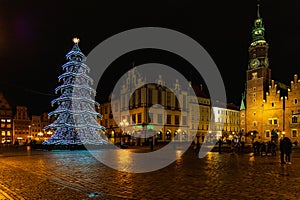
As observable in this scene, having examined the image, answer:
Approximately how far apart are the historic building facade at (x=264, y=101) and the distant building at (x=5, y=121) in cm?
6499

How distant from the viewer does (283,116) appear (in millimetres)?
66938

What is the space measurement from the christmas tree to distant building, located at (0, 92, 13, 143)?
57272mm

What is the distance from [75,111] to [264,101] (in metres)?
51.0

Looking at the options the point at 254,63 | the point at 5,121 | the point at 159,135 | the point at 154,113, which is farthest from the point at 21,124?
the point at 254,63

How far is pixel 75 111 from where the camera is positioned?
3578 cm

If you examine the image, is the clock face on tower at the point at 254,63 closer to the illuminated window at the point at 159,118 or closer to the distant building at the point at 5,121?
the illuminated window at the point at 159,118

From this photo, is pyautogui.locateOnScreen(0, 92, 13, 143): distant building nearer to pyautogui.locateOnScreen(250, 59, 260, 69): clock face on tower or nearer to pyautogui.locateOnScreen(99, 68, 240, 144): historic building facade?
pyautogui.locateOnScreen(99, 68, 240, 144): historic building facade

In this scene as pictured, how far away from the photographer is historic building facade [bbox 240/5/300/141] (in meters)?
64.8

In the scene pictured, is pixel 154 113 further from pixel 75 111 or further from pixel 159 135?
pixel 75 111

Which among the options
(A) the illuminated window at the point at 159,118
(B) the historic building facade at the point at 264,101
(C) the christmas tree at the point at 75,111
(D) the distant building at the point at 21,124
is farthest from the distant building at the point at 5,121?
(B) the historic building facade at the point at 264,101

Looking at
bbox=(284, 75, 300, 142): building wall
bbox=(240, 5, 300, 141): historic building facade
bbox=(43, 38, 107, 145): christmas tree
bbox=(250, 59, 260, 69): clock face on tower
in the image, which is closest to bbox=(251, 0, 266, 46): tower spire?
bbox=(240, 5, 300, 141): historic building facade

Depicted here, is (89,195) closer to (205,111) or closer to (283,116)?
(283,116)

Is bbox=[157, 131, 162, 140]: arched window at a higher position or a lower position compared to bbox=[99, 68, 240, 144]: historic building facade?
lower

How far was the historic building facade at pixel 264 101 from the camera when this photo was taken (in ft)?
213
